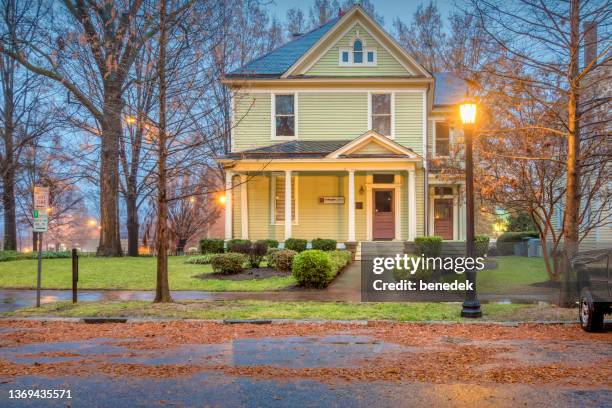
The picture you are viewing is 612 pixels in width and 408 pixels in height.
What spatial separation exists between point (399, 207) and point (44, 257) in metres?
16.0

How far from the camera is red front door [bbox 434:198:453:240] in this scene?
26.7 meters

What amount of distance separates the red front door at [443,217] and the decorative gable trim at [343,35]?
640cm

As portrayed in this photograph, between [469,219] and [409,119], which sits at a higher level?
[409,119]

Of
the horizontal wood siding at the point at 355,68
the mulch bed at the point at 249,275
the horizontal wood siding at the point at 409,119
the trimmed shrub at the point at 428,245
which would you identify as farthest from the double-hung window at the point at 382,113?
the mulch bed at the point at 249,275

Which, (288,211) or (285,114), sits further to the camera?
(285,114)

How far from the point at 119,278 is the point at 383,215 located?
11840 mm

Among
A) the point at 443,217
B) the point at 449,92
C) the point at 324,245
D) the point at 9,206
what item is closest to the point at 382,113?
the point at 443,217

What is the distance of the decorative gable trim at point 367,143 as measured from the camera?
A: 2200cm

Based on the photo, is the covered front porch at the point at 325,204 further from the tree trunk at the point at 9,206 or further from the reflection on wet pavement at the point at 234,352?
the reflection on wet pavement at the point at 234,352

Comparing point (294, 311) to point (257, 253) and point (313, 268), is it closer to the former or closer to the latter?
point (313, 268)

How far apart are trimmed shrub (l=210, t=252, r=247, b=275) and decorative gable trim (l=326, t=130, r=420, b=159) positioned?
6907mm

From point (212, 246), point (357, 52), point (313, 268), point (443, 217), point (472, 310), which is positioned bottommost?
point (472, 310)

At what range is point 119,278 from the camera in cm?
1689

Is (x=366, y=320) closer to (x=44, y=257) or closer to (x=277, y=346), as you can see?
(x=277, y=346)
